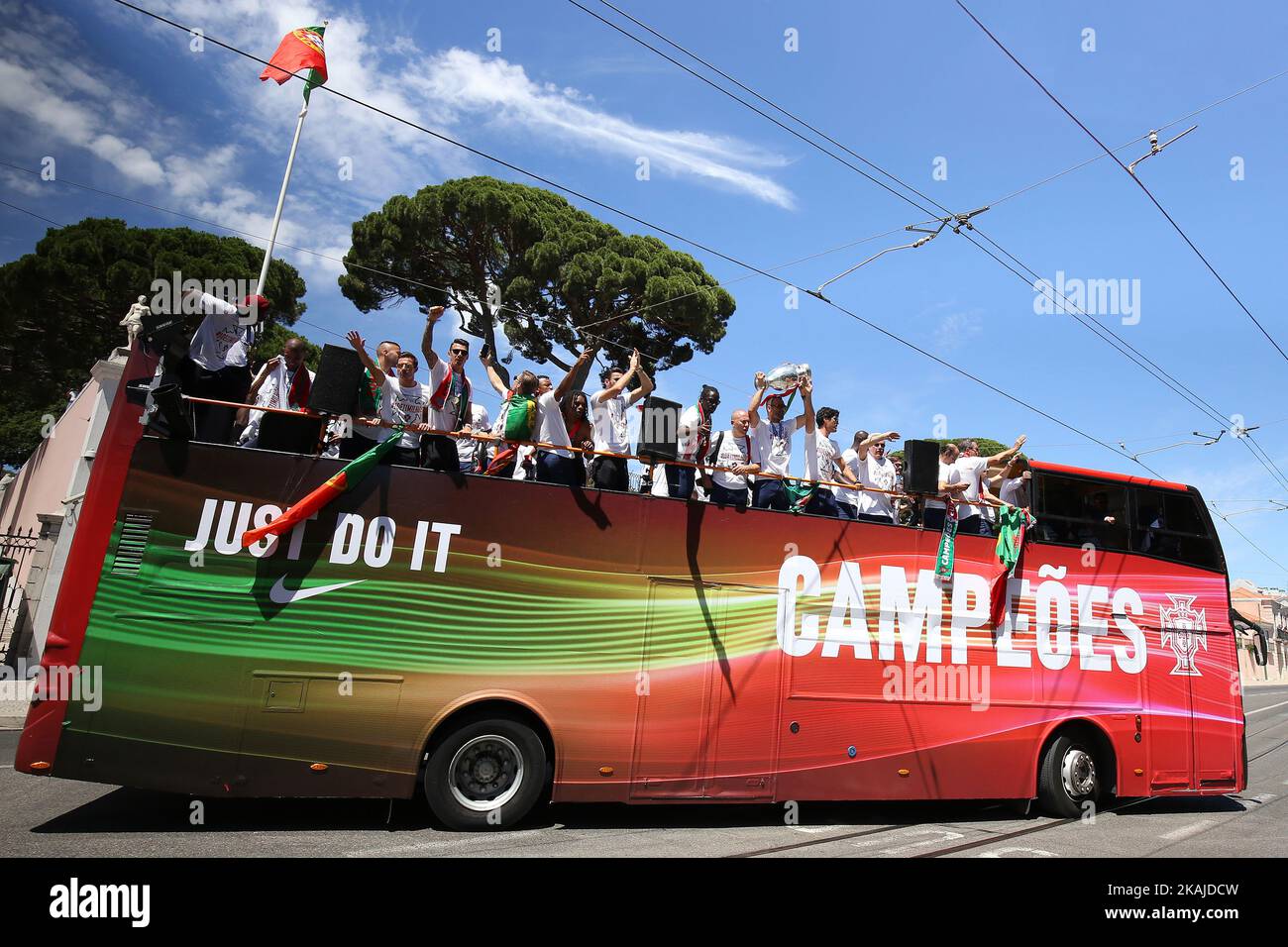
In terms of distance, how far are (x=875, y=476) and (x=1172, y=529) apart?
4.19m

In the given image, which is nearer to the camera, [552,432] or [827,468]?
[552,432]

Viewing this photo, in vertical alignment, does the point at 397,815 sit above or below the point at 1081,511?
below

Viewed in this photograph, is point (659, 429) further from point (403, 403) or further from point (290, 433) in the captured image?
point (290, 433)

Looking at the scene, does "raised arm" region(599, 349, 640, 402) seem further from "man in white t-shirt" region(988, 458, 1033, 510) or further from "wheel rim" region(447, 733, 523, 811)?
"man in white t-shirt" region(988, 458, 1033, 510)

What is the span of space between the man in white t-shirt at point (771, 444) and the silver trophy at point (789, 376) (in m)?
0.14

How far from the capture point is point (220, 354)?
670 cm

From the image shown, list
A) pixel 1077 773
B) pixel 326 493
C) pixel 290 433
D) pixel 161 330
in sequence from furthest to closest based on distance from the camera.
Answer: pixel 1077 773 → pixel 290 433 → pixel 326 493 → pixel 161 330

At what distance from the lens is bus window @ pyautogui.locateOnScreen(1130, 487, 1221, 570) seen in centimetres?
1000

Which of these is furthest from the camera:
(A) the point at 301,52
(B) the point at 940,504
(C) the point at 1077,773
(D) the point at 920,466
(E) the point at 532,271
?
(E) the point at 532,271

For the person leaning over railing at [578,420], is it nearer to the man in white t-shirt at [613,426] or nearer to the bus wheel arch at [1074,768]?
the man in white t-shirt at [613,426]

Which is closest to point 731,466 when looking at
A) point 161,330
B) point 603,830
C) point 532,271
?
point 603,830
